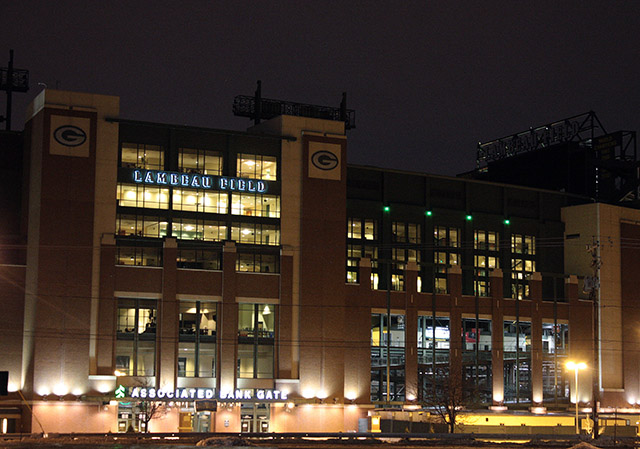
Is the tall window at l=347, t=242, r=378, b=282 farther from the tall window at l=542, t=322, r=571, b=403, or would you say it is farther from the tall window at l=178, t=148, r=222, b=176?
the tall window at l=542, t=322, r=571, b=403

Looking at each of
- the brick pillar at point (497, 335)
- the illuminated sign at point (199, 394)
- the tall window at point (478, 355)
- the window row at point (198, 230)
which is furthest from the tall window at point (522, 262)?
the illuminated sign at point (199, 394)

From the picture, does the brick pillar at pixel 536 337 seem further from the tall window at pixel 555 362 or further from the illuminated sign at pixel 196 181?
the illuminated sign at pixel 196 181

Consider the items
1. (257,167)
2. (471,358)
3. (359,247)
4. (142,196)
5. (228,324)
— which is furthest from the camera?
(471,358)

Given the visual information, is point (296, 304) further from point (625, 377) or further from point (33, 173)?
point (625, 377)

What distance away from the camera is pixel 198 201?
9831cm

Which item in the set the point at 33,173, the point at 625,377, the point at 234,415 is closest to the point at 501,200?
the point at 625,377

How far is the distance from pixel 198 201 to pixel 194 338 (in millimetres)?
14024

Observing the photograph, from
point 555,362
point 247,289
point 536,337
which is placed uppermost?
point 247,289

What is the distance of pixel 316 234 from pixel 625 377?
150 feet

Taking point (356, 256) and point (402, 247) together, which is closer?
point (356, 256)

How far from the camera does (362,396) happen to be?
100 meters

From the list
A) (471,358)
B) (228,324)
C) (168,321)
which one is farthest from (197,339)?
(471,358)

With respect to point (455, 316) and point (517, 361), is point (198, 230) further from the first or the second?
point (517, 361)

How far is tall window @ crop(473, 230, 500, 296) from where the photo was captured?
11538 centimetres
